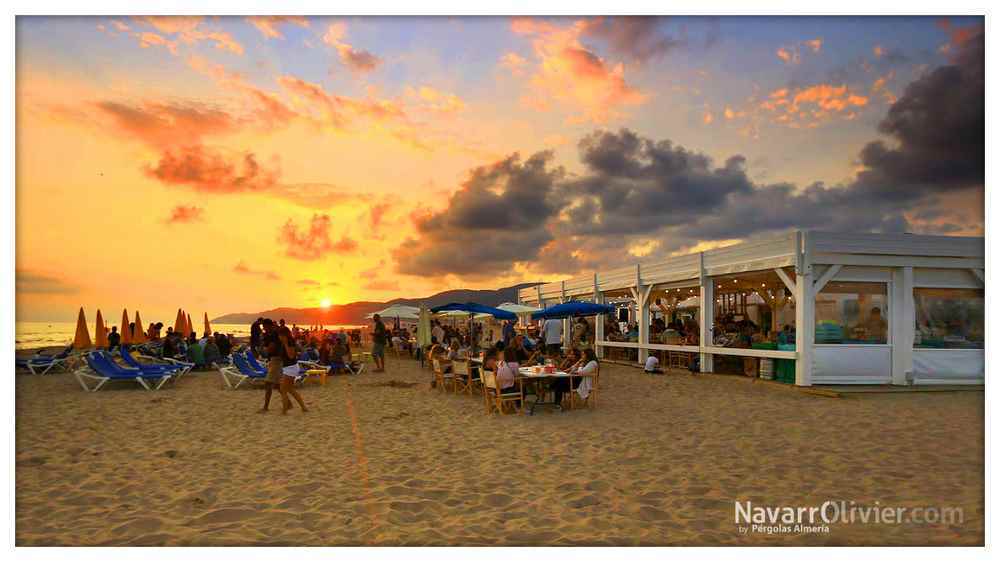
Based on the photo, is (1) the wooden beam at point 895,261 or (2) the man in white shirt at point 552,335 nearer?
(1) the wooden beam at point 895,261

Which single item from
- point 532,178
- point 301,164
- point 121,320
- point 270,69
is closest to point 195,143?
point 301,164

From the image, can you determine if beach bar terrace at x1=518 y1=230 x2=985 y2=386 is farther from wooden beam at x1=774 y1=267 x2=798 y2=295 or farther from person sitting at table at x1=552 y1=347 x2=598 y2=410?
person sitting at table at x1=552 y1=347 x2=598 y2=410

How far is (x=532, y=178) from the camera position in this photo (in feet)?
28.6

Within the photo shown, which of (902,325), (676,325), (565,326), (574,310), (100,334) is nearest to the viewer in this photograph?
(902,325)

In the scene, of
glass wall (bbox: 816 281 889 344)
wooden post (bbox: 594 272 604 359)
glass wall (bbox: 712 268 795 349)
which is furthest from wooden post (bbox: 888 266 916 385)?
wooden post (bbox: 594 272 604 359)

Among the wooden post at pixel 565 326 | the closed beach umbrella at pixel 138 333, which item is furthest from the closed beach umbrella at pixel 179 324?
the wooden post at pixel 565 326

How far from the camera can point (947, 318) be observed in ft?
37.0

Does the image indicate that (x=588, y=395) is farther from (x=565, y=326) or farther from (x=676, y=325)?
(x=565, y=326)

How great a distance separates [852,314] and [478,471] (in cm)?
918

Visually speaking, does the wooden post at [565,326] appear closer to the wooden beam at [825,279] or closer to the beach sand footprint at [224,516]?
the wooden beam at [825,279]

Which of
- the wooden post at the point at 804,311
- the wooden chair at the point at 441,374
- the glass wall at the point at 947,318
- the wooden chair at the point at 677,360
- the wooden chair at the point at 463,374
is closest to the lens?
the wooden chair at the point at 463,374

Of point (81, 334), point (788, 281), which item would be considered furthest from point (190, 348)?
point (788, 281)

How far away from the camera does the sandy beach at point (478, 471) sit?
3963 millimetres

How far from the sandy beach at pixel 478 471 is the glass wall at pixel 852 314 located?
1.88m
